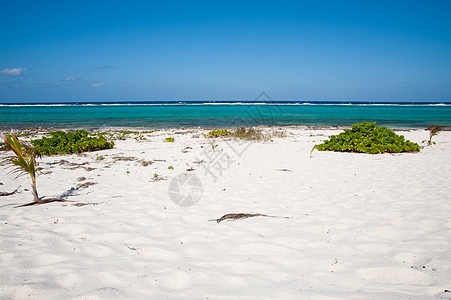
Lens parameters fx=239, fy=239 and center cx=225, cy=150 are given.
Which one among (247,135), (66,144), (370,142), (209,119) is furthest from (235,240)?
(209,119)

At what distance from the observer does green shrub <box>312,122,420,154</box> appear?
365 inches

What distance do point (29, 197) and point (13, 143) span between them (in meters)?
1.31

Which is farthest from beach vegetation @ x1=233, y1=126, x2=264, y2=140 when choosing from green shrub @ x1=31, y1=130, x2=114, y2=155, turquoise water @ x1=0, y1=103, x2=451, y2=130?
green shrub @ x1=31, y1=130, x2=114, y2=155

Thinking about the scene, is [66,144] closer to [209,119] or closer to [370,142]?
[370,142]

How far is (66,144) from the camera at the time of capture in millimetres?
9742

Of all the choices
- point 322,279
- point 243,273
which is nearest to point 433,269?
point 322,279

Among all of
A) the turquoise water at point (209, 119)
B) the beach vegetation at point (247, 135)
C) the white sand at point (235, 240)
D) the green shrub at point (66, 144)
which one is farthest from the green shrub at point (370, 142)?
the green shrub at point (66, 144)

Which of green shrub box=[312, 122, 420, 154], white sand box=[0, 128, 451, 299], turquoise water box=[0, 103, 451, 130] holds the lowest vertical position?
white sand box=[0, 128, 451, 299]

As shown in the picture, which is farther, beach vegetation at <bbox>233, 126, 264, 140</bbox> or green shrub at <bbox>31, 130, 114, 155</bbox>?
beach vegetation at <bbox>233, 126, 264, 140</bbox>

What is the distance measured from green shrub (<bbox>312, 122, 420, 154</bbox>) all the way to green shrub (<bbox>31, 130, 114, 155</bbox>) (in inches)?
378

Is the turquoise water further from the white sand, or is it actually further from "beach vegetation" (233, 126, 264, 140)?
the white sand

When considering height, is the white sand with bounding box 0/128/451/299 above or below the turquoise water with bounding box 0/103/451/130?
below

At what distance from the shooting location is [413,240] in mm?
3164

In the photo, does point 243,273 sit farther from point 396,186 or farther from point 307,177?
point 396,186
